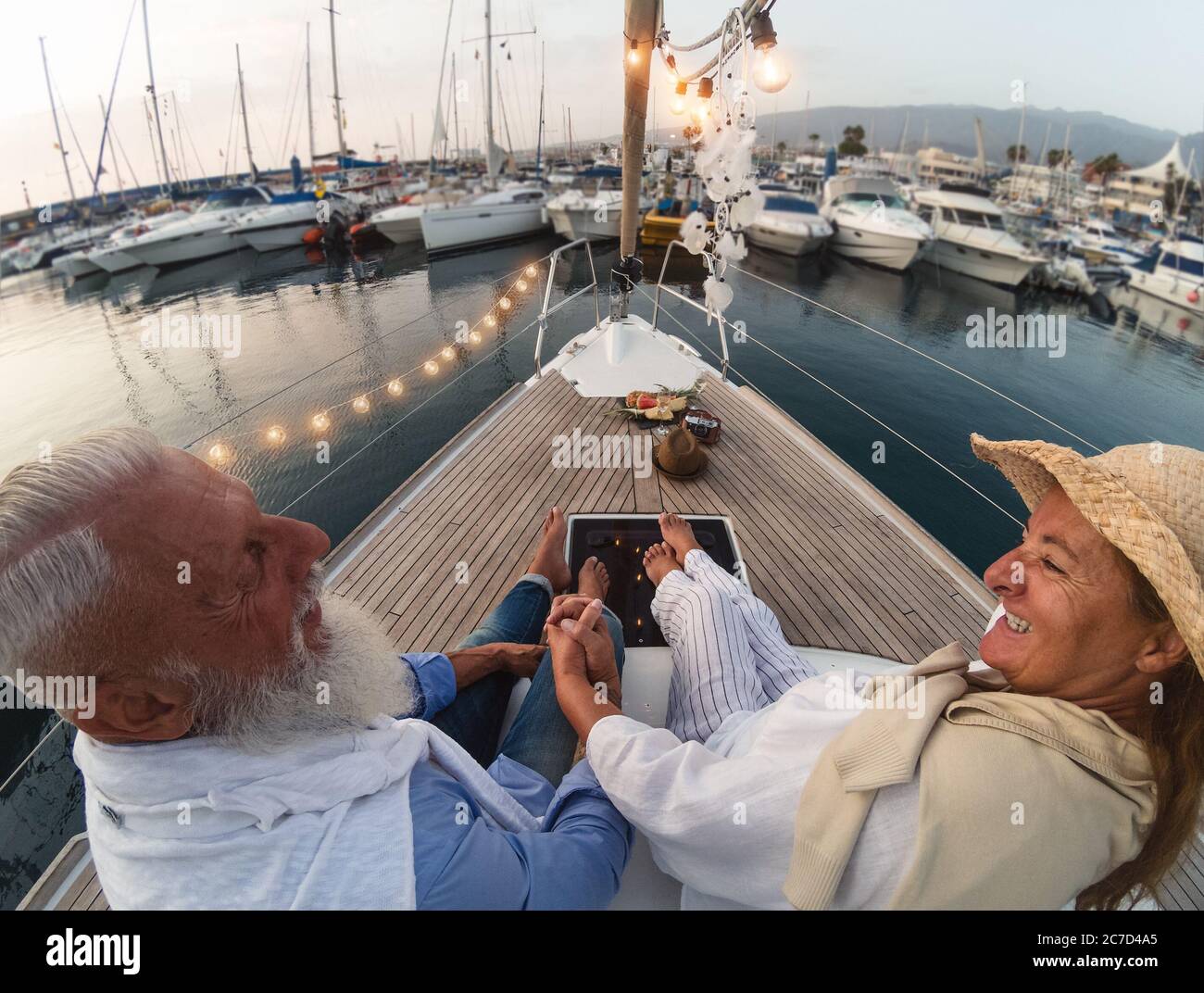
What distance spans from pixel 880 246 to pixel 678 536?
21697 mm

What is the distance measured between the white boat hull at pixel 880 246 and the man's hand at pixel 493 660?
22.3 metres

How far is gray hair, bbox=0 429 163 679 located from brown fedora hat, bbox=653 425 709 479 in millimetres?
3331

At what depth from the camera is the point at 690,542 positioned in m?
2.75

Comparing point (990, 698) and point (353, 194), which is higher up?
point (353, 194)

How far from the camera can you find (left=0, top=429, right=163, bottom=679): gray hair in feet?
2.43

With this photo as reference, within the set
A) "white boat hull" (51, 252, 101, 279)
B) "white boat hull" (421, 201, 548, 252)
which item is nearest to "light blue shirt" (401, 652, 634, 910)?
"white boat hull" (421, 201, 548, 252)

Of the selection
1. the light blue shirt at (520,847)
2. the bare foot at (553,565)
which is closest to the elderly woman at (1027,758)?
the light blue shirt at (520,847)

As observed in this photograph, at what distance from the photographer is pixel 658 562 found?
103 inches

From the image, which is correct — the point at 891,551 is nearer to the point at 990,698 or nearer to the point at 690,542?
the point at 690,542

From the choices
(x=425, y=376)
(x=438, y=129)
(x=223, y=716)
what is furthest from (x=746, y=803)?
(x=438, y=129)

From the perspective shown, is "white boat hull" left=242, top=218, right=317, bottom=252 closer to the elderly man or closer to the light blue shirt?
the elderly man

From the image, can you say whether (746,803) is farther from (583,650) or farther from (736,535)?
(736,535)

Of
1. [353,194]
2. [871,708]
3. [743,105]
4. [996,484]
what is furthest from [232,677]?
[353,194]
